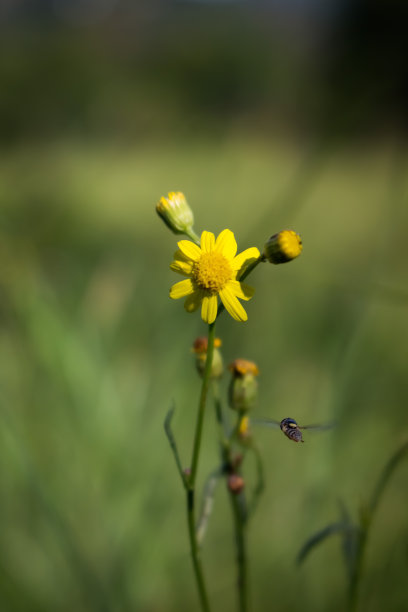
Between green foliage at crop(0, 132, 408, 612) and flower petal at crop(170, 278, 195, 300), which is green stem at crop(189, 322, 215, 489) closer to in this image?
flower petal at crop(170, 278, 195, 300)

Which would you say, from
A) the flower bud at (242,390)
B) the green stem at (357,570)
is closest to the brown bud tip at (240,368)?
the flower bud at (242,390)

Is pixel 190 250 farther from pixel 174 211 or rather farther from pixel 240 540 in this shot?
pixel 240 540

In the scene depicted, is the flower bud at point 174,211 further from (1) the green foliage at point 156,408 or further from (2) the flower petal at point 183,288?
(1) the green foliage at point 156,408

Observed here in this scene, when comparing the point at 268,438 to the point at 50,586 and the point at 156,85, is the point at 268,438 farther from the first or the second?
the point at 156,85

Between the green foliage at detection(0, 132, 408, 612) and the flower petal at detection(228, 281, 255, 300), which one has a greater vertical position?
→ the flower petal at detection(228, 281, 255, 300)

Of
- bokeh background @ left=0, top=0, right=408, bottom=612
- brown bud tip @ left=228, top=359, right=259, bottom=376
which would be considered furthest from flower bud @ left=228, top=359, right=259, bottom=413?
bokeh background @ left=0, top=0, right=408, bottom=612

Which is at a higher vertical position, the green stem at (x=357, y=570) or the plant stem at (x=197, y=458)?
the plant stem at (x=197, y=458)

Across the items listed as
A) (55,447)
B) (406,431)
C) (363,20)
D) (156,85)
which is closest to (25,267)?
(55,447)
